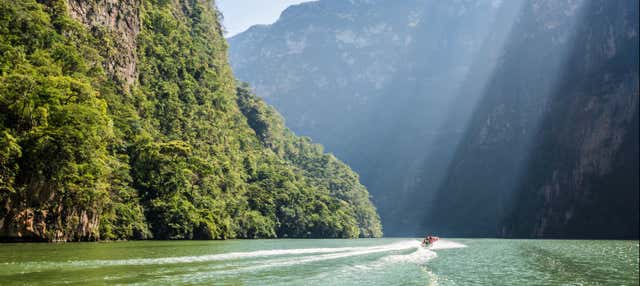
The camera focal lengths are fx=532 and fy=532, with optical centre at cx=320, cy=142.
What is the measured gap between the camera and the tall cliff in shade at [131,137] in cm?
4559

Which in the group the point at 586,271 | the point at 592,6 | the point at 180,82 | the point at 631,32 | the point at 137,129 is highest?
the point at 592,6

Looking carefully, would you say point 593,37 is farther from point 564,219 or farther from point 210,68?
point 210,68

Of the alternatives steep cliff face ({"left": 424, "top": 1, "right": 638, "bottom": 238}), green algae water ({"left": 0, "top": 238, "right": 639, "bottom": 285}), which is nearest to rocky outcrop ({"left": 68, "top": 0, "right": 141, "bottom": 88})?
green algae water ({"left": 0, "top": 238, "right": 639, "bottom": 285})

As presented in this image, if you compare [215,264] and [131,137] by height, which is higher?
[131,137]

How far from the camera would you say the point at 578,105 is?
166 meters

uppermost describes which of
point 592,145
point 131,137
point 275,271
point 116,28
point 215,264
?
point 116,28

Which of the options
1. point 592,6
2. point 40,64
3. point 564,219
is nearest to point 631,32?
point 592,6

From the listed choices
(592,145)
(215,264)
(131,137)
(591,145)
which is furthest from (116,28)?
(591,145)

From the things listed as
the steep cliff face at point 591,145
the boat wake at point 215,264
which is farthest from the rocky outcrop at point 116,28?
the steep cliff face at point 591,145

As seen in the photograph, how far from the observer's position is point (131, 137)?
72.6 m

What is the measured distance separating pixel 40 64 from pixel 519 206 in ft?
544

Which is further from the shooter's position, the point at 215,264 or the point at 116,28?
the point at 116,28

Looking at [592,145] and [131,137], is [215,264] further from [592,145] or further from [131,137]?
[592,145]

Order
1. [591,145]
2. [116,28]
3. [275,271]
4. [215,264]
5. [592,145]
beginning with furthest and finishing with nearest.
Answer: [591,145] → [592,145] → [116,28] → [215,264] → [275,271]
